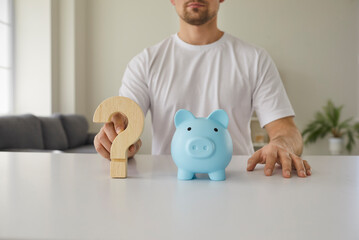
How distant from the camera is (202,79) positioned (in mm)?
1488

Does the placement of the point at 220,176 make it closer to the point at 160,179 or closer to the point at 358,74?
the point at 160,179

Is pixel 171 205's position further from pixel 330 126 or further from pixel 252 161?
pixel 330 126

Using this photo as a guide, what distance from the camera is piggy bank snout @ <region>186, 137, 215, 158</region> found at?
605mm

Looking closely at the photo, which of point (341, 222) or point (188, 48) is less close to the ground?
point (188, 48)

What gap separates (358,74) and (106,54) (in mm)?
3895

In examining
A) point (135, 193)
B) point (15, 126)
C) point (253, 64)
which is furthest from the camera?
point (15, 126)

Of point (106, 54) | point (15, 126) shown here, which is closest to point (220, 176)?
point (15, 126)

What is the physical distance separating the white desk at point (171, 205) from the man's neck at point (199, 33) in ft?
2.93

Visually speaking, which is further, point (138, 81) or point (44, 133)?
point (44, 133)

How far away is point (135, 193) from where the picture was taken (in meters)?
0.53

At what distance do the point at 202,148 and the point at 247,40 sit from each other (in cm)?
511

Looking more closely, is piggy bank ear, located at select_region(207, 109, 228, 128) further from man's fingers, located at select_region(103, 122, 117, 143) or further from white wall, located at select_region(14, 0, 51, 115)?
white wall, located at select_region(14, 0, 51, 115)

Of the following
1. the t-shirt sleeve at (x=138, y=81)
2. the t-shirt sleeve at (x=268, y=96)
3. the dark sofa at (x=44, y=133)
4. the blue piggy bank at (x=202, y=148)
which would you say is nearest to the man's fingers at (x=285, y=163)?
the blue piggy bank at (x=202, y=148)

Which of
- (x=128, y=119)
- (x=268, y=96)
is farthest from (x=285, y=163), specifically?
(x=268, y=96)
